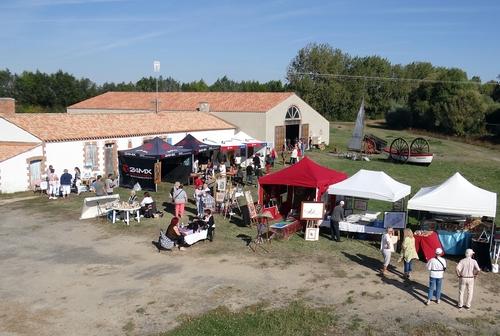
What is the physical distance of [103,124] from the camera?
27.6 m

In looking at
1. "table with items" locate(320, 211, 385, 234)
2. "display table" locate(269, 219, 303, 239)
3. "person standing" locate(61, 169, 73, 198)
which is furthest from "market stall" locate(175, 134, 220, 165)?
"table with items" locate(320, 211, 385, 234)

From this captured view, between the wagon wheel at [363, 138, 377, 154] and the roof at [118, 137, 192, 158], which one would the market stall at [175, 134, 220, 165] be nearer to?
the roof at [118, 137, 192, 158]

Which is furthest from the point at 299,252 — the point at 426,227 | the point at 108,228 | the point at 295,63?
the point at 295,63

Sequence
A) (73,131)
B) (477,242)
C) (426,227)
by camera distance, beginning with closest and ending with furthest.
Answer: (477,242), (426,227), (73,131)

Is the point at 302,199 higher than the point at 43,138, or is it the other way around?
the point at 43,138

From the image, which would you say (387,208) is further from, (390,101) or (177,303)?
(390,101)

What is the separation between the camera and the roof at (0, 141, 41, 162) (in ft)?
72.0

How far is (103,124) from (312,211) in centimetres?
1618

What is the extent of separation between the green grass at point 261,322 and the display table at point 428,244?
181 inches

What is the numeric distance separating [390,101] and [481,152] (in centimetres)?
4162

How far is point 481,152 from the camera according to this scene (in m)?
46.2

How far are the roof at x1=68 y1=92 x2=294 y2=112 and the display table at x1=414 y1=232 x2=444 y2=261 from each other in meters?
→ 24.3

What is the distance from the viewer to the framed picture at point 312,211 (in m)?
15.7

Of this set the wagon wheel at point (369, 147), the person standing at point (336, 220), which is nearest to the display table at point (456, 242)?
the person standing at point (336, 220)
